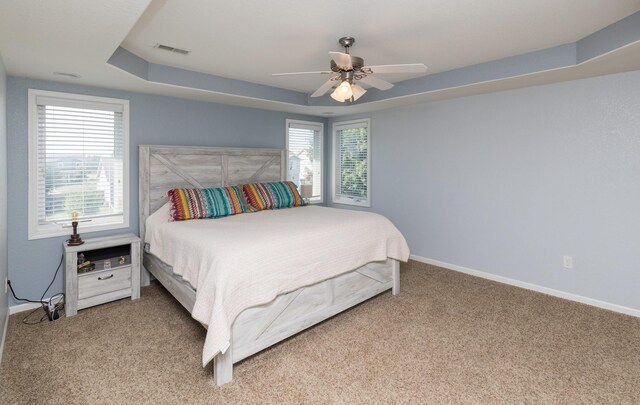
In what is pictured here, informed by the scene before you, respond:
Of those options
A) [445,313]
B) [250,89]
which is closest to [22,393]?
[445,313]

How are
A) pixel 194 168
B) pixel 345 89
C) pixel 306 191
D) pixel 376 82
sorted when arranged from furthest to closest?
pixel 306 191
pixel 194 168
pixel 376 82
pixel 345 89

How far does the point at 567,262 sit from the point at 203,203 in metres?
3.82

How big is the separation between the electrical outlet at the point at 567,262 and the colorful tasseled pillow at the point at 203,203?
3.45 metres

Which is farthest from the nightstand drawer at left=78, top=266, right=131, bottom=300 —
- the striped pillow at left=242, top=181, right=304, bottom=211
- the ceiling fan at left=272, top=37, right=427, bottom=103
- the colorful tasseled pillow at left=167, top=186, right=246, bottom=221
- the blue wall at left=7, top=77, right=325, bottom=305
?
the ceiling fan at left=272, top=37, right=427, bottom=103

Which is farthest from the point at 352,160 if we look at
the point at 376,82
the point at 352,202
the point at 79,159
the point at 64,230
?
the point at 64,230

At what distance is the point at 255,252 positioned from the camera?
232 centimetres

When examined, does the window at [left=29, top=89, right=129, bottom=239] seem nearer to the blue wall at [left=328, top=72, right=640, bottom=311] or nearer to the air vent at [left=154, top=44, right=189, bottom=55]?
the air vent at [left=154, top=44, right=189, bottom=55]

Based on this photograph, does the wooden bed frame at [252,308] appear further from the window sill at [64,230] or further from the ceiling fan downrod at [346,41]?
the ceiling fan downrod at [346,41]

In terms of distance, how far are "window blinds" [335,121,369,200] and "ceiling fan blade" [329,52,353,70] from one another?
2.88 meters

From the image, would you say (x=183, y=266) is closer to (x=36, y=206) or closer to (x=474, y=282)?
(x=36, y=206)

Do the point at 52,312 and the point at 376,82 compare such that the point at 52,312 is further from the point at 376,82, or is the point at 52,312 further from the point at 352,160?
the point at 352,160

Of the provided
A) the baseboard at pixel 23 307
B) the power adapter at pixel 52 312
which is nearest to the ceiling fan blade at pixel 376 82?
the power adapter at pixel 52 312

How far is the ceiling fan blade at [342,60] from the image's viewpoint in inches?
89.5

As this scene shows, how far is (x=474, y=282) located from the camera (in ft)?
12.8
